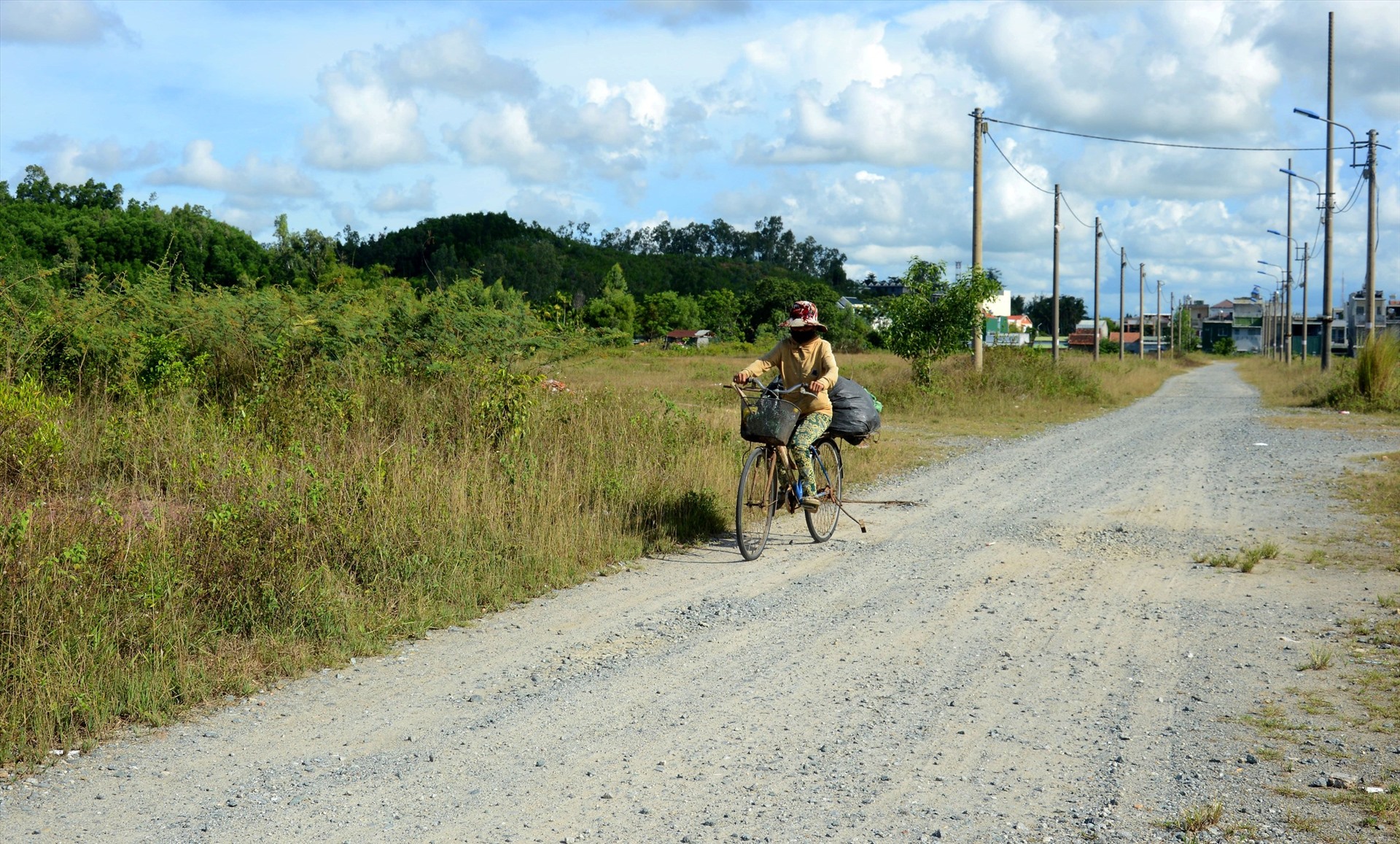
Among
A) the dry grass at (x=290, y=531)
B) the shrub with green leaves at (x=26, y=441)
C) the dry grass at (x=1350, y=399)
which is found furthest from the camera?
the dry grass at (x=1350, y=399)

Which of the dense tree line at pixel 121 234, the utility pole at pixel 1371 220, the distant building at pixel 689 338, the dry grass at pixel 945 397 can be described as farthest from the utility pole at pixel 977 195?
the distant building at pixel 689 338

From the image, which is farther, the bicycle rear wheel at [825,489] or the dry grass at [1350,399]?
the dry grass at [1350,399]

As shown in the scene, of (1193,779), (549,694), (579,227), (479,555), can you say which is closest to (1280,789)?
(1193,779)

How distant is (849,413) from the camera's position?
9766mm

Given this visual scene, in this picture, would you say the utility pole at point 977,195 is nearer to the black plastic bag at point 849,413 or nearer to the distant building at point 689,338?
the black plastic bag at point 849,413

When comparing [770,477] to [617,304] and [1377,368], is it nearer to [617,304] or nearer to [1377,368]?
[1377,368]

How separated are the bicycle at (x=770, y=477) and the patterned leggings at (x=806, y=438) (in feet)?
0.18

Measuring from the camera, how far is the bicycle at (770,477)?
8.97 m

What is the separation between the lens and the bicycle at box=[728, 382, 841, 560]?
29.4 ft

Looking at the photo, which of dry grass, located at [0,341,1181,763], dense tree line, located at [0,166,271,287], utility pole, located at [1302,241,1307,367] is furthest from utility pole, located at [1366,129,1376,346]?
dense tree line, located at [0,166,271,287]

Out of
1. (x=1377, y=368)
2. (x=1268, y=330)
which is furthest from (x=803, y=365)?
(x=1268, y=330)

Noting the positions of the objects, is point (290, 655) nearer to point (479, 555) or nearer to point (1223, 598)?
point (479, 555)

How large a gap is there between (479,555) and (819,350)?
327cm

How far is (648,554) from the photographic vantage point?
9109 millimetres
